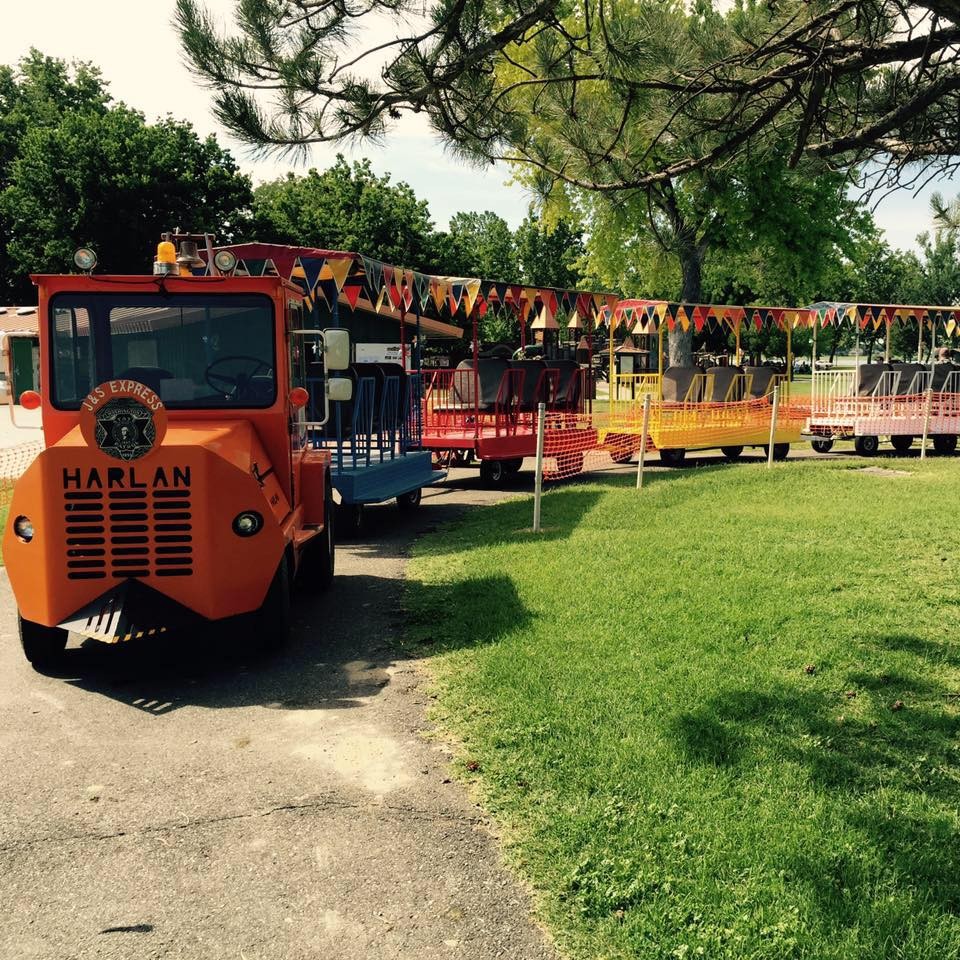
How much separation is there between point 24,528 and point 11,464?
12.7 meters

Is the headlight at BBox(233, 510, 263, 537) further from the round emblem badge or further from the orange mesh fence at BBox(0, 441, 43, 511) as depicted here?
the orange mesh fence at BBox(0, 441, 43, 511)

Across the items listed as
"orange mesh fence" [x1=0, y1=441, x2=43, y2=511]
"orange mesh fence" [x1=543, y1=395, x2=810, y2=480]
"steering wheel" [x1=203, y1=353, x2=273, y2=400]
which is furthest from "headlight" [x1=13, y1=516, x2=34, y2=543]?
"orange mesh fence" [x1=543, y1=395, x2=810, y2=480]

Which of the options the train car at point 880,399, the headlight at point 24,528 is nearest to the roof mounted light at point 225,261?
the headlight at point 24,528

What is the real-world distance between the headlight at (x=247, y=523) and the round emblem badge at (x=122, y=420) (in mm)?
641

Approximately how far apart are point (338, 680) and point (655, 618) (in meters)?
2.27

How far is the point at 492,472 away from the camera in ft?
49.8

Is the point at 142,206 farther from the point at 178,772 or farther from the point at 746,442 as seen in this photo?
the point at 178,772

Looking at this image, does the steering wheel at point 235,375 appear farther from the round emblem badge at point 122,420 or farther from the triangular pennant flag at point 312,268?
the triangular pennant flag at point 312,268

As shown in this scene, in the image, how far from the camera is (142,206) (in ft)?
115

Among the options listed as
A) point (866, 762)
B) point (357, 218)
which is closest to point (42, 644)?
point (866, 762)

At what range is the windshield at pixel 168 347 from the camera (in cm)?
647

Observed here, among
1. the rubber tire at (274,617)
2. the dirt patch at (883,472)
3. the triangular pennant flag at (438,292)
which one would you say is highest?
the triangular pennant flag at (438,292)

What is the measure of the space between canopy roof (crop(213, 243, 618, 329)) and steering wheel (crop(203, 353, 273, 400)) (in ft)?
6.99

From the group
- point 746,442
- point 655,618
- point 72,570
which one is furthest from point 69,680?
point 746,442
